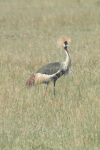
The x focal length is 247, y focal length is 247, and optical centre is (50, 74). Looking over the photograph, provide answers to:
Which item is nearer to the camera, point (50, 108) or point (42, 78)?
point (50, 108)

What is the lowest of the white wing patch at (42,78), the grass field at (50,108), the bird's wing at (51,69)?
the grass field at (50,108)

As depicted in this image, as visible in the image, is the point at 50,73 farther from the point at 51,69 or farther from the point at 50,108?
the point at 50,108

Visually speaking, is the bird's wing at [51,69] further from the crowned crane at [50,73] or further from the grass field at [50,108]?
the grass field at [50,108]

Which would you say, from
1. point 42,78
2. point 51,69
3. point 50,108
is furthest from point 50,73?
point 50,108

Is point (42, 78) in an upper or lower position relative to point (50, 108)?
upper

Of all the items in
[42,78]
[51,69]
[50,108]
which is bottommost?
[50,108]

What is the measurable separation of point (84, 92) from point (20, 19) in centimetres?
918

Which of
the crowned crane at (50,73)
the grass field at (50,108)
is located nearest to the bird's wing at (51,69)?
the crowned crane at (50,73)

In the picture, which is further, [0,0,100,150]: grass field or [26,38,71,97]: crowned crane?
[26,38,71,97]: crowned crane

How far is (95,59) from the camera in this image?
6.69 metres

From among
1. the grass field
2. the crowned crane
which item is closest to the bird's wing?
the crowned crane

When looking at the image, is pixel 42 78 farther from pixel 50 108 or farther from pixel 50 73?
pixel 50 108

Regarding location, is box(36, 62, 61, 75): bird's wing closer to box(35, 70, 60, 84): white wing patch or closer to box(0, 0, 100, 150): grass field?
box(35, 70, 60, 84): white wing patch

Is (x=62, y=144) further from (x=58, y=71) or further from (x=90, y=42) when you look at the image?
(x=90, y=42)
